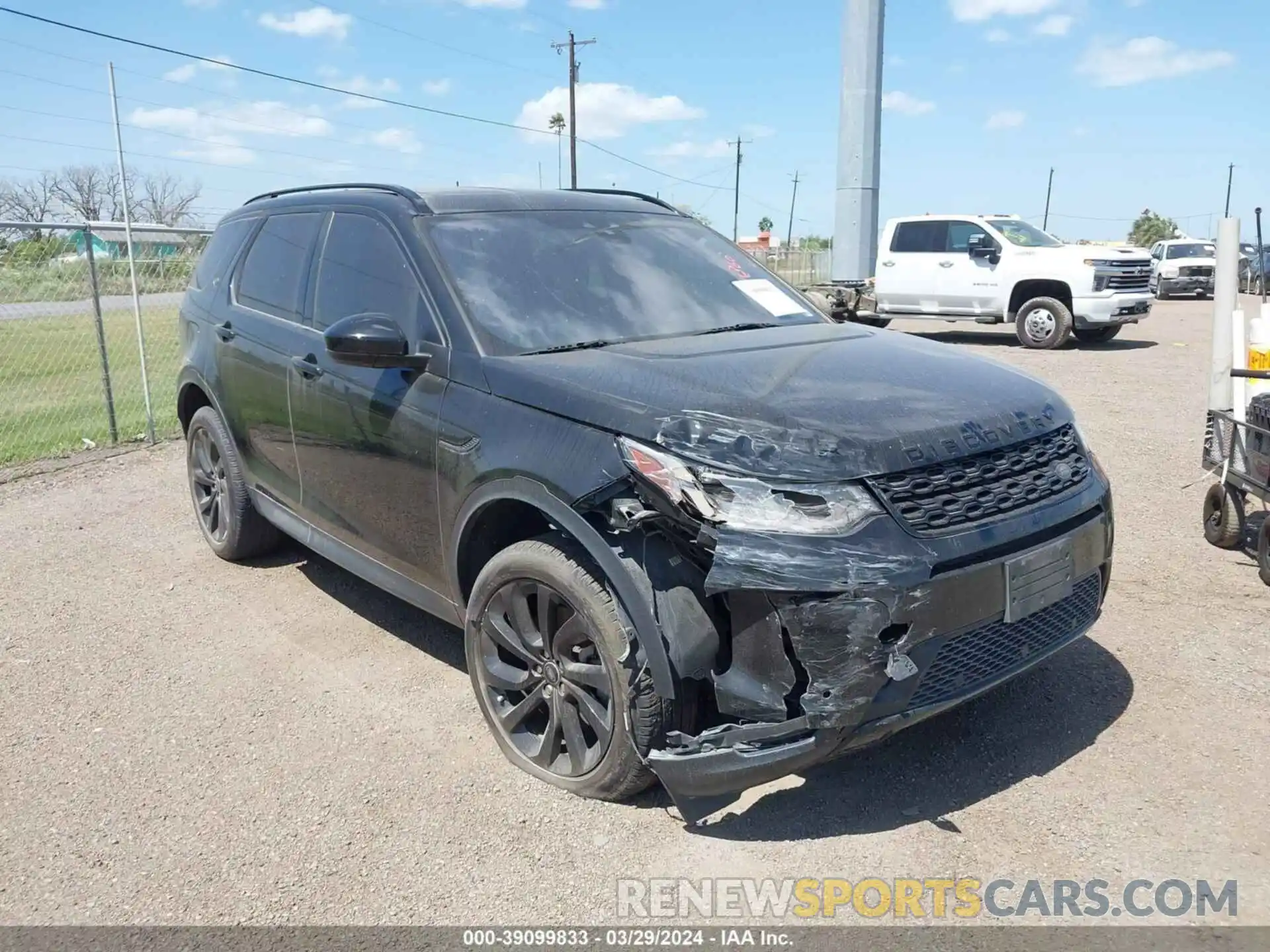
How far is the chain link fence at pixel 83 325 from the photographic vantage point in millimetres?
8578

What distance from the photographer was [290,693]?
423 cm

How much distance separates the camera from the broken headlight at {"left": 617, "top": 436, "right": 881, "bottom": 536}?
2732 mm

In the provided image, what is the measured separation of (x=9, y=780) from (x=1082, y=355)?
565 inches

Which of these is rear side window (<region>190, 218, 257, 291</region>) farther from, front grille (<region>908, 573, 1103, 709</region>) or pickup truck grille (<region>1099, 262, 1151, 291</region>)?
pickup truck grille (<region>1099, 262, 1151, 291</region>)

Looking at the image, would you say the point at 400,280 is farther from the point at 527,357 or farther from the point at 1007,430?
the point at 1007,430

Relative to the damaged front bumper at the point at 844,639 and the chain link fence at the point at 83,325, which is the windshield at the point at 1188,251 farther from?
the damaged front bumper at the point at 844,639

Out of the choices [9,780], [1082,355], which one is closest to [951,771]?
[9,780]

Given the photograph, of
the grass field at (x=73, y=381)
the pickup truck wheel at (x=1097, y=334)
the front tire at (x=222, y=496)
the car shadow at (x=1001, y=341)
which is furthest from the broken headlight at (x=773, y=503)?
the pickup truck wheel at (x=1097, y=334)

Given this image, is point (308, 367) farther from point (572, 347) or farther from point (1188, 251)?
point (1188, 251)

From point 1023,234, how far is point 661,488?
50.9ft

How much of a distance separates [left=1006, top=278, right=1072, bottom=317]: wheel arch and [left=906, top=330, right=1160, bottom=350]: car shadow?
66 cm

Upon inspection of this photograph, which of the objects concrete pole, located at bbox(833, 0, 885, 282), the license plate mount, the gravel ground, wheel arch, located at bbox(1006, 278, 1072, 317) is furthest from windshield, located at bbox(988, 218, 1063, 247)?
the license plate mount

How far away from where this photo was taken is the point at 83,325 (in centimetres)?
956

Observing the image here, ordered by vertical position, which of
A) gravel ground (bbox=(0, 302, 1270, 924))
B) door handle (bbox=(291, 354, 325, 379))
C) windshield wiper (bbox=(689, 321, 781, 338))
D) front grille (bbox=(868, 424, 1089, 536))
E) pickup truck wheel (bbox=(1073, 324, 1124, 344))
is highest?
windshield wiper (bbox=(689, 321, 781, 338))
